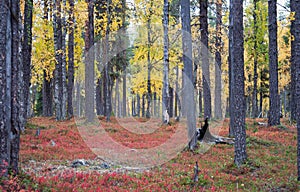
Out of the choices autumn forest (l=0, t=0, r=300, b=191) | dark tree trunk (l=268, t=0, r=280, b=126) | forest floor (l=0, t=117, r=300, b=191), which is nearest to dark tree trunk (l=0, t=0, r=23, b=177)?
autumn forest (l=0, t=0, r=300, b=191)

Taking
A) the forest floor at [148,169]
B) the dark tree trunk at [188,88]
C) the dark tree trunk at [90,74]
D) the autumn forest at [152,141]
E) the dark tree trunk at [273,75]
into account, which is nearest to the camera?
the autumn forest at [152,141]

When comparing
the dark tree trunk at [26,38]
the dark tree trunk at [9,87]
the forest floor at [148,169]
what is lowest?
the forest floor at [148,169]

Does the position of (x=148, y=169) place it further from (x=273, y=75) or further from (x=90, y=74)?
(x=90, y=74)

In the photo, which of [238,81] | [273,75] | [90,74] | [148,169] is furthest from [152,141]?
[273,75]

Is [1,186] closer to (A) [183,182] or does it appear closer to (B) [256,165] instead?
(A) [183,182]

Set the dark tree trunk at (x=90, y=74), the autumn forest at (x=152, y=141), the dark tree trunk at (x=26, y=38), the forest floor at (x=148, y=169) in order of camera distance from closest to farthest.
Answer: the autumn forest at (x=152, y=141) → the forest floor at (x=148, y=169) → the dark tree trunk at (x=26, y=38) → the dark tree trunk at (x=90, y=74)

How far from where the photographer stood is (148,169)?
10836mm

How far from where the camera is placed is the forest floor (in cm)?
810

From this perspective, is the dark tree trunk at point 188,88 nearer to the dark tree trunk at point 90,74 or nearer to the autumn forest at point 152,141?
the autumn forest at point 152,141

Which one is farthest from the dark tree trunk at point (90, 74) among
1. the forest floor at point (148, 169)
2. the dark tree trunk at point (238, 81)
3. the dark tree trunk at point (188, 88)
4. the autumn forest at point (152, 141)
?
the dark tree trunk at point (238, 81)

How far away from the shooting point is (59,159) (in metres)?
11.4

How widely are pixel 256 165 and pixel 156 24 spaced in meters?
20.1

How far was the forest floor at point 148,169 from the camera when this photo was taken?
26.6ft

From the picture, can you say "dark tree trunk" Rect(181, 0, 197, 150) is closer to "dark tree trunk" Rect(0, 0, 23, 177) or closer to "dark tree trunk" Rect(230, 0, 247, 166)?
"dark tree trunk" Rect(230, 0, 247, 166)
